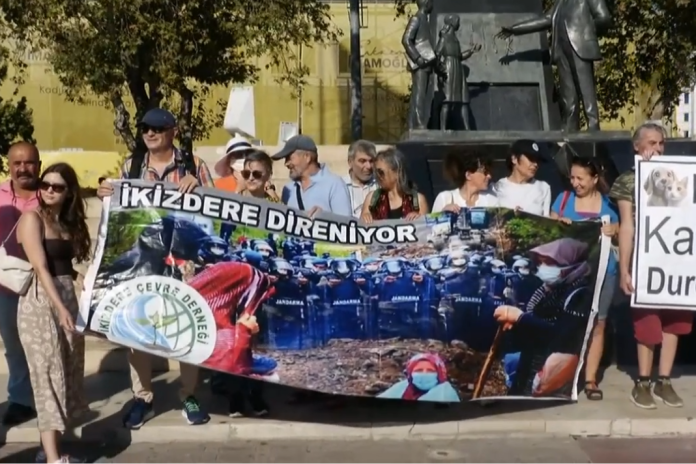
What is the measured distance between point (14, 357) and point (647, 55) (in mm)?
17699

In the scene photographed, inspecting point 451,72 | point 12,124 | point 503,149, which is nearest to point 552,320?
point 503,149

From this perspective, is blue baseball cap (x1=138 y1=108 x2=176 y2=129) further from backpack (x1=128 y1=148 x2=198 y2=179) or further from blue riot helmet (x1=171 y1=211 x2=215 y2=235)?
blue riot helmet (x1=171 y1=211 x2=215 y2=235)

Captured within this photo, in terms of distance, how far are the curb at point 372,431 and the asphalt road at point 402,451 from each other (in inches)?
2.5

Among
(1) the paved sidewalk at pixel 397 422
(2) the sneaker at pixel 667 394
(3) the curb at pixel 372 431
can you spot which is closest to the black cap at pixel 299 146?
(1) the paved sidewalk at pixel 397 422

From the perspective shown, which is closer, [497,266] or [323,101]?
[497,266]

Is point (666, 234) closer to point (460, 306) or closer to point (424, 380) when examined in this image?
point (460, 306)

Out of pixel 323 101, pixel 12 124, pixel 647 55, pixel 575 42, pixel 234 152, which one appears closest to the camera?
pixel 234 152

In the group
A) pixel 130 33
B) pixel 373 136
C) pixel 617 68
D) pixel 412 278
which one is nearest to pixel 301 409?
pixel 412 278

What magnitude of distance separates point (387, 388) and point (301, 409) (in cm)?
83

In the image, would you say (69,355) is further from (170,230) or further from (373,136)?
(373,136)

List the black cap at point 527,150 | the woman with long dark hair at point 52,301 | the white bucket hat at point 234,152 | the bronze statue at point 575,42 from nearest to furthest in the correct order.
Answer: the woman with long dark hair at point 52,301 → the black cap at point 527,150 → the white bucket hat at point 234,152 → the bronze statue at point 575,42

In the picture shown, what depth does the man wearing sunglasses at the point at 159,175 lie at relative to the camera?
19.7 ft

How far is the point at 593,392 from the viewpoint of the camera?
6.66m

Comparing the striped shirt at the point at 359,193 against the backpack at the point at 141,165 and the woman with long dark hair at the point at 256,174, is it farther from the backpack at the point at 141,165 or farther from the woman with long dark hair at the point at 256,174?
the backpack at the point at 141,165
